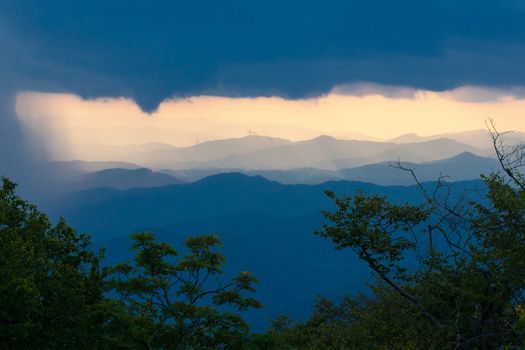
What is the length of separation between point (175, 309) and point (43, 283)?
382 inches

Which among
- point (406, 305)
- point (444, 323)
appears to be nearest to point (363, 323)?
point (406, 305)

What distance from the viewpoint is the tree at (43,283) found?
29344mm

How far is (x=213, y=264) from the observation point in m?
34.0

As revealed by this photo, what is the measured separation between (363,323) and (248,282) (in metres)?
10.2

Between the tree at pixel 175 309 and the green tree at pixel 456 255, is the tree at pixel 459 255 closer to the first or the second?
the green tree at pixel 456 255

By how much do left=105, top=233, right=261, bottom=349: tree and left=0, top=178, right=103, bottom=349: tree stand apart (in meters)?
3.15

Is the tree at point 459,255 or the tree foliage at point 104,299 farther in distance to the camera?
the tree foliage at point 104,299

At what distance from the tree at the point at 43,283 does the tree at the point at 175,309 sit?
3150 millimetres

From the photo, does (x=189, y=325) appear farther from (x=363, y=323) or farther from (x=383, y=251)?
(x=363, y=323)

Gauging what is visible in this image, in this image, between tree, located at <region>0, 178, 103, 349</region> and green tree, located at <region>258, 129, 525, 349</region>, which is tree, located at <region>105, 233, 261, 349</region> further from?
tree, located at <region>0, 178, 103, 349</region>

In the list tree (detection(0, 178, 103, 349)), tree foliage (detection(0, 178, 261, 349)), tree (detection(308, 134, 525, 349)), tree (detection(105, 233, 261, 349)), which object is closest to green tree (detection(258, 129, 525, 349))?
tree (detection(308, 134, 525, 349))

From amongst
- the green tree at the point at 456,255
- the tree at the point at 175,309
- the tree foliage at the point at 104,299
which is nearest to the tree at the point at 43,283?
the tree foliage at the point at 104,299

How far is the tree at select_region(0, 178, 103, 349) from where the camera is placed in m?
29.3

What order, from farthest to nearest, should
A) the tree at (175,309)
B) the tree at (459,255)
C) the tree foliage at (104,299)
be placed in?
the tree at (175,309) < the tree foliage at (104,299) < the tree at (459,255)
